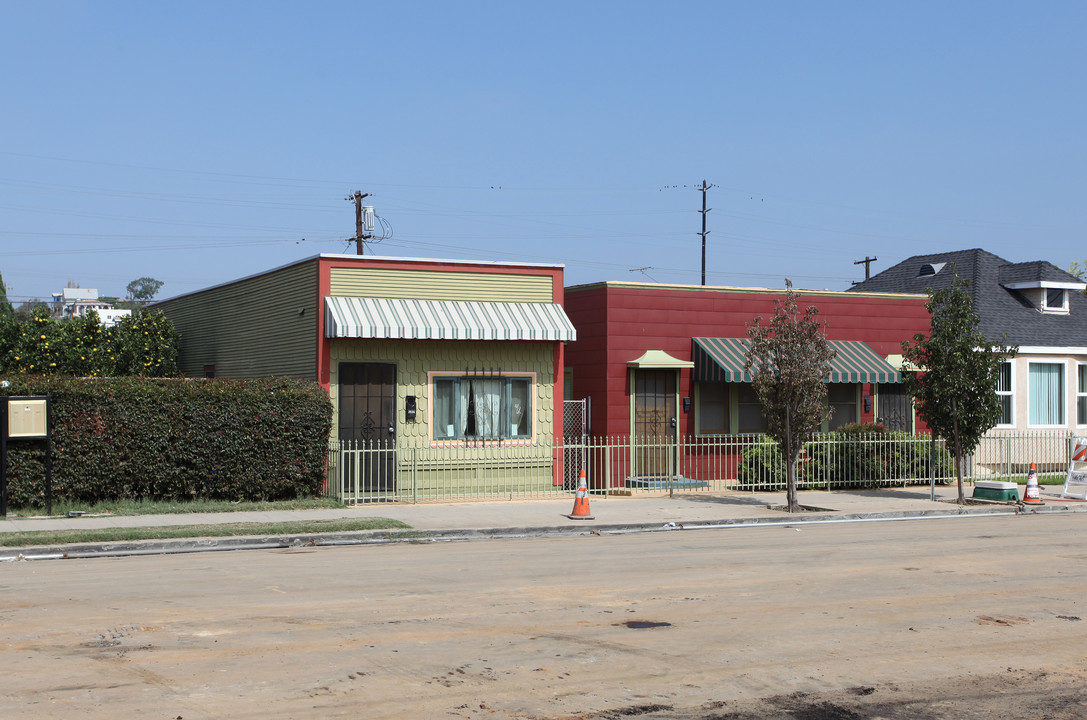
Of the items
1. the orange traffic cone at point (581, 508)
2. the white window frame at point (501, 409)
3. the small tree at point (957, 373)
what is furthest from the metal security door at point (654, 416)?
the orange traffic cone at point (581, 508)

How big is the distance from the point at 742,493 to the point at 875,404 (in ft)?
19.2

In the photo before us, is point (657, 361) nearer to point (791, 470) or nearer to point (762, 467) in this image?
point (762, 467)

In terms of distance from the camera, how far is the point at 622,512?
62.1 feet

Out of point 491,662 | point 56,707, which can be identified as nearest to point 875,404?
point 491,662

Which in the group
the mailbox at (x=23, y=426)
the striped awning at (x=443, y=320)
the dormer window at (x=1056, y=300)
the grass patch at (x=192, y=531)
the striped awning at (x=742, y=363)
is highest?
the dormer window at (x=1056, y=300)

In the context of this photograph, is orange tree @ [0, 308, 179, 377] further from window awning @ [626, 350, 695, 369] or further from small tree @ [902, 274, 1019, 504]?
small tree @ [902, 274, 1019, 504]

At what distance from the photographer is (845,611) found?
10.2m

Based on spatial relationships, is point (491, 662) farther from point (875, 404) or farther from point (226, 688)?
point (875, 404)

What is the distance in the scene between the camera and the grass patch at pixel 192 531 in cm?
1441

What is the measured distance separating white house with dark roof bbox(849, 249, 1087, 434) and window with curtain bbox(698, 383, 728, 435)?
8.17 meters

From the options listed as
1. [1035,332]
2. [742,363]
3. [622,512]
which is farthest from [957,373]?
[1035,332]

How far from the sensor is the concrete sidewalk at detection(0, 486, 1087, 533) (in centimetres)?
1655

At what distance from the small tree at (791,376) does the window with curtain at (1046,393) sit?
40.2 ft

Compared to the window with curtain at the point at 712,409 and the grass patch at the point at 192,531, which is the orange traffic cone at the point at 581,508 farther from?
the window with curtain at the point at 712,409
